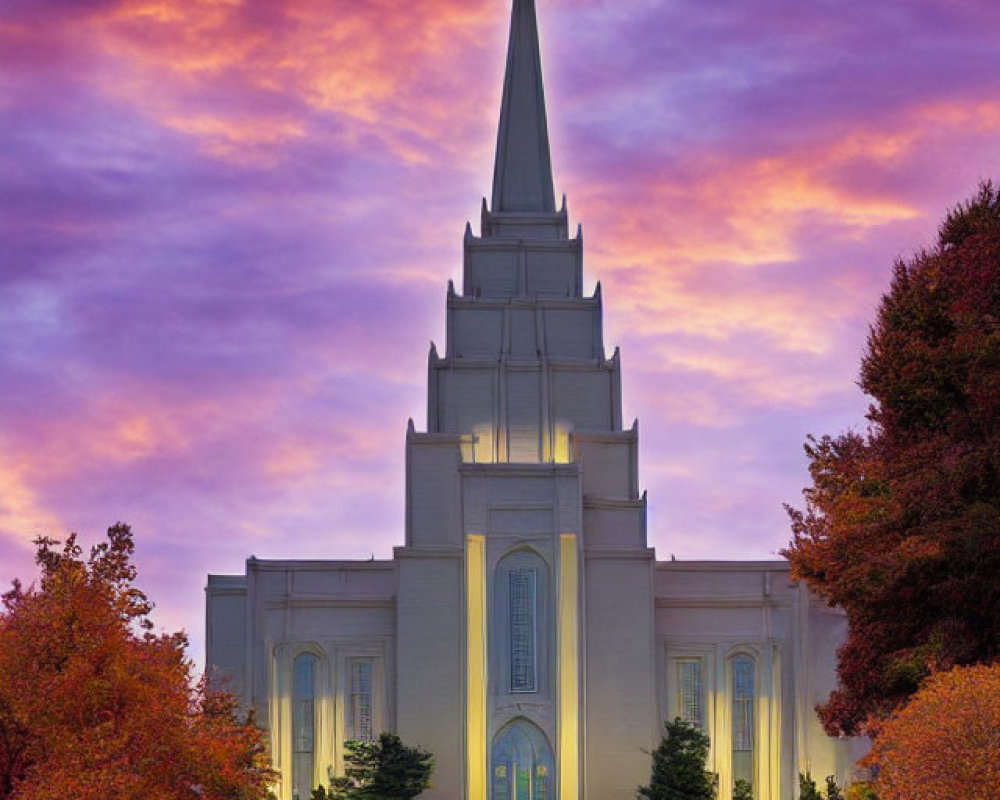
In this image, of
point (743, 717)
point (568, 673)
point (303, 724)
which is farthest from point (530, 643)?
point (303, 724)

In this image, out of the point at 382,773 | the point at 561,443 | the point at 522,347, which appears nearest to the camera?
the point at 382,773

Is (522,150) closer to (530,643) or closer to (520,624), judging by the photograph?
(520,624)

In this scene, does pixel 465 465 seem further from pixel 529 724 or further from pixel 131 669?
pixel 131 669

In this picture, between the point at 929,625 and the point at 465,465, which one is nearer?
the point at 929,625

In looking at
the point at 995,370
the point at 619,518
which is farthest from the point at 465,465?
the point at 995,370

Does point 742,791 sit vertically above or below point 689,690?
below

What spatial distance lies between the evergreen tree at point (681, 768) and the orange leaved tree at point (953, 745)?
88.3 ft

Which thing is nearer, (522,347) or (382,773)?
(382,773)

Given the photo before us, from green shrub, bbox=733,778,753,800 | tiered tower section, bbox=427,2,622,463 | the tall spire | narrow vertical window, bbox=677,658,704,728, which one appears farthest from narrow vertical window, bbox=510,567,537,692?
the tall spire

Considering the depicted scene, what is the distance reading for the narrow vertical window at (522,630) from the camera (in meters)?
53.2

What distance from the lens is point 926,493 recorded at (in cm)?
2948

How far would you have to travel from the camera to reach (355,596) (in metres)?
55.3

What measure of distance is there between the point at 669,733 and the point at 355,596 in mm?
10392

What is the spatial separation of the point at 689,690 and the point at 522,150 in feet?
65.9
